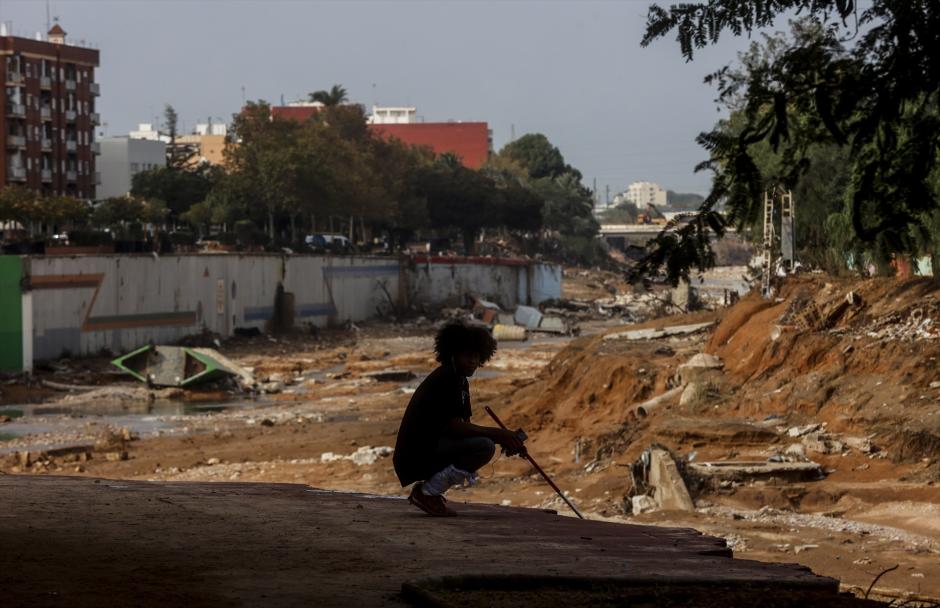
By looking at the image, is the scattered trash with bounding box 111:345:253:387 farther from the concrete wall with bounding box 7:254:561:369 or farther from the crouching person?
the crouching person

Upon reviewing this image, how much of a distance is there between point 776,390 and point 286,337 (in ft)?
142

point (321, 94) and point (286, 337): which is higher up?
point (321, 94)

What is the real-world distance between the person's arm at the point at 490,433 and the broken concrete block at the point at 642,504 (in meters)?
8.67

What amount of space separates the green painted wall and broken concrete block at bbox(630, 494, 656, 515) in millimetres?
32560

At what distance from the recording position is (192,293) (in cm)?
5806

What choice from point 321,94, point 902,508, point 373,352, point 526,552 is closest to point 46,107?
point 321,94

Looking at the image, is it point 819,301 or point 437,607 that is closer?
point 437,607

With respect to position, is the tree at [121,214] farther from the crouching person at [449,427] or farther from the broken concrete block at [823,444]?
the crouching person at [449,427]

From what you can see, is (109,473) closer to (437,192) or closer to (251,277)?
(251,277)

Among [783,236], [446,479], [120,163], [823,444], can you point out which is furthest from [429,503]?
[120,163]

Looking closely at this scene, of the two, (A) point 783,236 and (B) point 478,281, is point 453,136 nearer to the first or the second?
(B) point 478,281

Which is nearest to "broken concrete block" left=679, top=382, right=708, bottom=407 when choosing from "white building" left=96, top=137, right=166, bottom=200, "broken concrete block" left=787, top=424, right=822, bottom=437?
"broken concrete block" left=787, top=424, right=822, bottom=437

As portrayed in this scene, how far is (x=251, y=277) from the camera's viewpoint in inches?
2500

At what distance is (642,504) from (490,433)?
905cm
